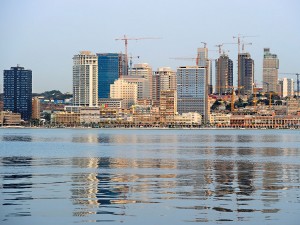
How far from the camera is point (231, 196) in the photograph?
27234mm

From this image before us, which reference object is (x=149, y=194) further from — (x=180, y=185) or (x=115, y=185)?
(x=180, y=185)

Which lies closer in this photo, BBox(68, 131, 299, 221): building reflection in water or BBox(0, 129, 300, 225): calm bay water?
BBox(0, 129, 300, 225): calm bay water

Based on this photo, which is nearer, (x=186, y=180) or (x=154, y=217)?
(x=154, y=217)

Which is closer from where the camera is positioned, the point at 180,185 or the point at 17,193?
the point at 17,193

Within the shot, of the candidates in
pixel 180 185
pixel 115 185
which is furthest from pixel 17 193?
pixel 180 185

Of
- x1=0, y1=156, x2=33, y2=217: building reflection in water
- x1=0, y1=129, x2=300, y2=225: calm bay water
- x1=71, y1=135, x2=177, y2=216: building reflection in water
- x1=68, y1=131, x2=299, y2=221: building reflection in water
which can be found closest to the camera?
x1=0, y1=129, x2=300, y2=225: calm bay water

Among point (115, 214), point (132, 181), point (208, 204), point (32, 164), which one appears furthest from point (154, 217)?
point (32, 164)

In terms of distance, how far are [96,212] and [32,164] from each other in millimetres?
22430

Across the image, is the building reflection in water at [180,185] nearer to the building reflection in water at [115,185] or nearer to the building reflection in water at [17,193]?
the building reflection in water at [115,185]

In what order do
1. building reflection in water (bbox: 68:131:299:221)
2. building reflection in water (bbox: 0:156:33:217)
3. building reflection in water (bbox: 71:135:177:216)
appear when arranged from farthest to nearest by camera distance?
building reflection in water (bbox: 71:135:177:216), building reflection in water (bbox: 68:131:299:221), building reflection in water (bbox: 0:156:33:217)

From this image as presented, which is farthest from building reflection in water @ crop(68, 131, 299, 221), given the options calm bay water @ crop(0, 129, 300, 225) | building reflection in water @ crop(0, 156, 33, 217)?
building reflection in water @ crop(0, 156, 33, 217)

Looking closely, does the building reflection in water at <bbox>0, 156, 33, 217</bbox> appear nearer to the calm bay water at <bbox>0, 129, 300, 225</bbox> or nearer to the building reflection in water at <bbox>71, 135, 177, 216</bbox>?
the calm bay water at <bbox>0, 129, 300, 225</bbox>

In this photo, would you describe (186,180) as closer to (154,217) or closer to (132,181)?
(132,181)

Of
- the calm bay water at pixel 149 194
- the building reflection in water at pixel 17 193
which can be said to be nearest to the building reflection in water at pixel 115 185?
the calm bay water at pixel 149 194
